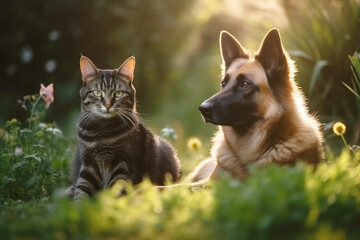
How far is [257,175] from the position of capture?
11.5 feet

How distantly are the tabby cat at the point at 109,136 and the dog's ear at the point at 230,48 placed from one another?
876 millimetres

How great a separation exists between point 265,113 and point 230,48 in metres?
0.80

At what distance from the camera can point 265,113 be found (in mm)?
4785

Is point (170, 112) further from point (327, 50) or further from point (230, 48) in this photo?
point (230, 48)

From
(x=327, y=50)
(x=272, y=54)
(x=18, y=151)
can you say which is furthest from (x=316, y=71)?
(x=18, y=151)

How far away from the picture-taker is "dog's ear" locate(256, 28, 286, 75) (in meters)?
4.77

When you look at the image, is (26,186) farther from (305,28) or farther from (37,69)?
(37,69)

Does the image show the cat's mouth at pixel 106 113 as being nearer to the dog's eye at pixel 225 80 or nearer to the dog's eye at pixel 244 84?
the dog's eye at pixel 225 80

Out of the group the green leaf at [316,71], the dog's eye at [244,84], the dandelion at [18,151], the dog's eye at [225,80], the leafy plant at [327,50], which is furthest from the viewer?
the leafy plant at [327,50]

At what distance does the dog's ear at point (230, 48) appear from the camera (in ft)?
17.2

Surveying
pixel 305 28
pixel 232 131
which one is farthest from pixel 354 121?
pixel 232 131

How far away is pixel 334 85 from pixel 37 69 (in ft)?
20.0

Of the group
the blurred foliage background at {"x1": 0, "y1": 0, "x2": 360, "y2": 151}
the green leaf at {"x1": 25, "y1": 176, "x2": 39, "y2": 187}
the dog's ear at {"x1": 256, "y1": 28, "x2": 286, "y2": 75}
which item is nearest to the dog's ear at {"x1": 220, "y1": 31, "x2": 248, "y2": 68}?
the dog's ear at {"x1": 256, "y1": 28, "x2": 286, "y2": 75}

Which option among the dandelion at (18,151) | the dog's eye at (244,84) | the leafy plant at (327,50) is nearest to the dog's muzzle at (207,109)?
the dog's eye at (244,84)
